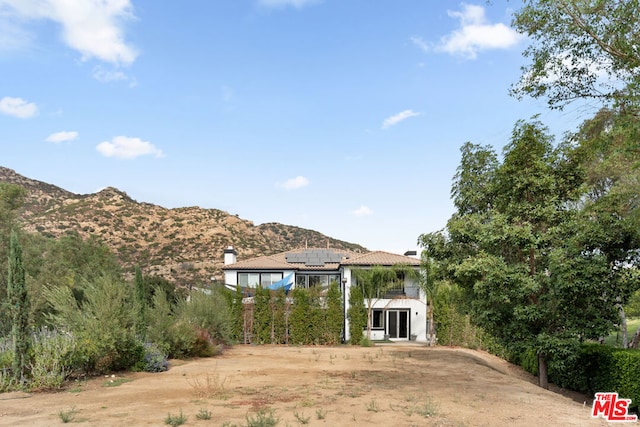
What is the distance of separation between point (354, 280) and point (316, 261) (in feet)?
17.1

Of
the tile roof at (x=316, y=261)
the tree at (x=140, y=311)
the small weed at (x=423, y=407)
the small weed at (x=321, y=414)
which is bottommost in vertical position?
the small weed at (x=423, y=407)

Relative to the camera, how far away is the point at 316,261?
1486 inches

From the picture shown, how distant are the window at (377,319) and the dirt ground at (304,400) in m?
16.3

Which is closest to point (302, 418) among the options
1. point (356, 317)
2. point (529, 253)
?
point (529, 253)

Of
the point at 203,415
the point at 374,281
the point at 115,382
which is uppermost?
the point at 374,281

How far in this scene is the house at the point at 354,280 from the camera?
110 ft

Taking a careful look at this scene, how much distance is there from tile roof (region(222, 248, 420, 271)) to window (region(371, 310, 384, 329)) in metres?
3.49

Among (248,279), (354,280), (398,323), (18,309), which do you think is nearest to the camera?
(18,309)

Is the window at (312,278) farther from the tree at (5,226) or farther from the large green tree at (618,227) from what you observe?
the large green tree at (618,227)

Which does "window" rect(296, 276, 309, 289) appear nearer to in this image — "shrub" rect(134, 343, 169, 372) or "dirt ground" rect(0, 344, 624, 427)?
"dirt ground" rect(0, 344, 624, 427)

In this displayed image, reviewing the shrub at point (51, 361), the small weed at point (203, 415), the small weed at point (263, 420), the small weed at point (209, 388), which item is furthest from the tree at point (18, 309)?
the small weed at point (263, 420)

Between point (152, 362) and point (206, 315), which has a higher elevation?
point (206, 315)

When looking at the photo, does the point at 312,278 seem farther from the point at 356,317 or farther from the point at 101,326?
the point at 101,326

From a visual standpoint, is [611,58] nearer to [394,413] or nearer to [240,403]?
[394,413]
